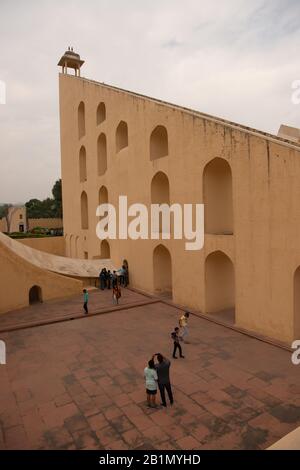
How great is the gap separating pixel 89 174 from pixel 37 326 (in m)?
11.1

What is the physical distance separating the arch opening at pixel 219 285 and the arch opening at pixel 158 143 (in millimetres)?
4780

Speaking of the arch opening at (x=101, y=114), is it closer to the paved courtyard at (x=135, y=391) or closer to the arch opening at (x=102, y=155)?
the arch opening at (x=102, y=155)

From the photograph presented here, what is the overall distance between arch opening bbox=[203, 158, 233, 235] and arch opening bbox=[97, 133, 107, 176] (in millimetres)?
8865

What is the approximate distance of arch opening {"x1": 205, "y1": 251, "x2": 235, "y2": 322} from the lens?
34.8 feet

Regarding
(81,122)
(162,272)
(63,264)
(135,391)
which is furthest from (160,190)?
(81,122)

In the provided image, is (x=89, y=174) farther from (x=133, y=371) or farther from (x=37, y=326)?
(x=133, y=371)

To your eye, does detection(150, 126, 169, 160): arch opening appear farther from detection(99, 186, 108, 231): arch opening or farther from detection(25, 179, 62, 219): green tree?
detection(25, 179, 62, 219): green tree

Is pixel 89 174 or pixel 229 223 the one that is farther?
pixel 89 174

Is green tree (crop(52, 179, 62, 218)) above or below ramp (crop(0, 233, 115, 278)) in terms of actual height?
above

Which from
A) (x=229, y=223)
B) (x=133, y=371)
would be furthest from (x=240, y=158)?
(x=133, y=371)

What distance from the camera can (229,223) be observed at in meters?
11.2

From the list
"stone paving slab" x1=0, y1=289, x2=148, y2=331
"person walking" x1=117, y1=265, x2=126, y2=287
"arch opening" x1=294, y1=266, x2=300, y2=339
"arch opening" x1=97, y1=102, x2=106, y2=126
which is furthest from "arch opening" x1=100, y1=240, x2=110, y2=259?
"arch opening" x1=294, y1=266, x2=300, y2=339

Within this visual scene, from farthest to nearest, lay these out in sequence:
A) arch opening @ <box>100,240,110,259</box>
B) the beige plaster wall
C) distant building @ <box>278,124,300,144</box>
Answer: the beige plaster wall < arch opening @ <box>100,240,110,259</box> < distant building @ <box>278,124,300,144</box>
